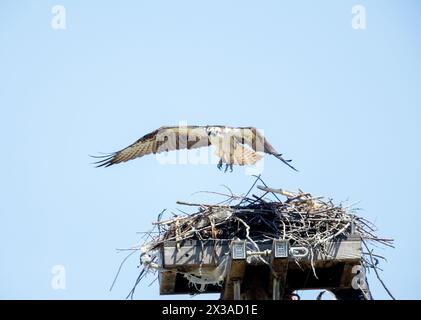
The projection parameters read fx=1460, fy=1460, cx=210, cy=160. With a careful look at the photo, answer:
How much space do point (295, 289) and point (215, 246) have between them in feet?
3.82

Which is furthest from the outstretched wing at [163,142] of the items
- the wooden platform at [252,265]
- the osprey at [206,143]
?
the wooden platform at [252,265]

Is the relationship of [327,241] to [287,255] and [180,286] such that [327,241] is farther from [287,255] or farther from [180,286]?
[180,286]

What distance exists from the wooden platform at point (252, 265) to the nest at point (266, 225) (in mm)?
103

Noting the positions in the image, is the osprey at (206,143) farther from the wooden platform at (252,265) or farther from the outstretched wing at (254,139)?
the wooden platform at (252,265)

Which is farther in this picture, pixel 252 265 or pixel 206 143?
pixel 206 143

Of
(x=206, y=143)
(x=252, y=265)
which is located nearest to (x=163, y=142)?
(x=206, y=143)

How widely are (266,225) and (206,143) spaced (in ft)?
11.4

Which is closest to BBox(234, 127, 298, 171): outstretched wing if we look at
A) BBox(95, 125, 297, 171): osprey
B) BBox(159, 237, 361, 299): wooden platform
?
BBox(95, 125, 297, 171): osprey

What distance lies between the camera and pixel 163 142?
19.2 meters

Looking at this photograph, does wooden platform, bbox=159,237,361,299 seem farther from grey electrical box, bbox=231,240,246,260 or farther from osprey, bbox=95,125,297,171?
osprey, bbox=95,125,297,171

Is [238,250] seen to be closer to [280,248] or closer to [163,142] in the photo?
[280,248]

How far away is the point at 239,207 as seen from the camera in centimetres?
1598

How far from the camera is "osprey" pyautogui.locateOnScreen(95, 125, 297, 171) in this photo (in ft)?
61.4
